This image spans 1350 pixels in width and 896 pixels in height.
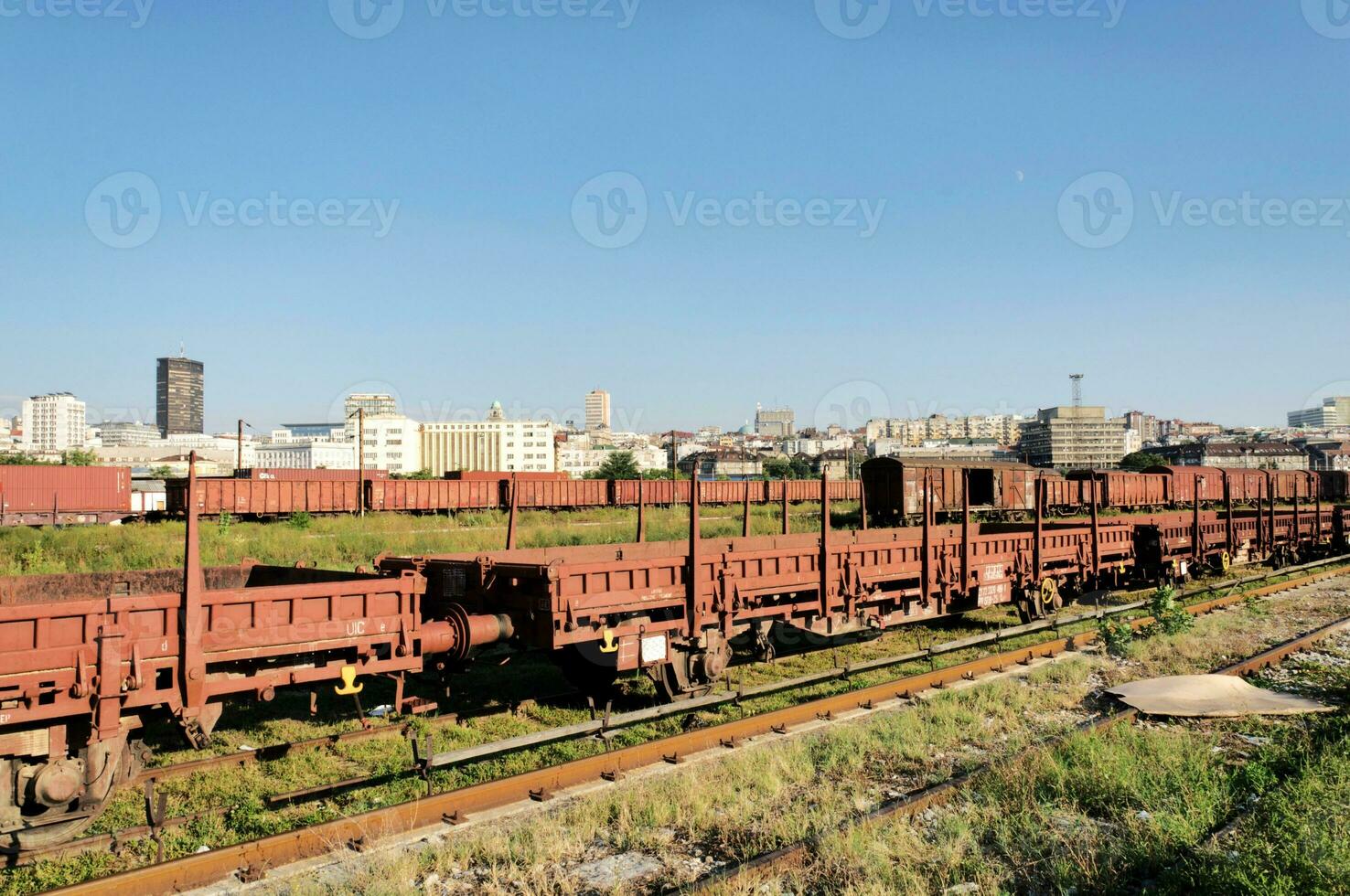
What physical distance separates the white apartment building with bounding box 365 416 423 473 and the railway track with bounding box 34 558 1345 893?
150 metres

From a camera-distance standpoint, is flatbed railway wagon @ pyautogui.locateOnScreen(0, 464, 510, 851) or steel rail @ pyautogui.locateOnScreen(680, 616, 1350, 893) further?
flatbed railway wagon @ pyautogui.locateOnScreen(0, 464, 510, 851)

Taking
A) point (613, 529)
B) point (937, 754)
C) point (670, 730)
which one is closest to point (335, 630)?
point (670, 730)

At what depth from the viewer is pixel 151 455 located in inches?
6560

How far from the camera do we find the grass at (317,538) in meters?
23.4

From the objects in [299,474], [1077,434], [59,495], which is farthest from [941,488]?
[1077,434]

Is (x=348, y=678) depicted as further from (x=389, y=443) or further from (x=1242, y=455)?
(x=1242, y=455)

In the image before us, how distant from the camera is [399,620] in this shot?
8562mm

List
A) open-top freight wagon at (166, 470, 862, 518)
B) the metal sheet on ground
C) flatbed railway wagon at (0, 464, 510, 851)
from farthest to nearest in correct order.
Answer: open-top freight wagon at (166, 470, 862, 518) < the metal sheet on ground < flatbed railway wagon at (0, 464, 510, 851)

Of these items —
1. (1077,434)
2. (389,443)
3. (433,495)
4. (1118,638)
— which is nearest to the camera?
(1118,638)

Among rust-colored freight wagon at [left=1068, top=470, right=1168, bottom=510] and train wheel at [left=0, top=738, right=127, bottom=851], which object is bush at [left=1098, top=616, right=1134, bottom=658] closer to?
train wheel at [left=0, top=738, right=127, bottom=851]

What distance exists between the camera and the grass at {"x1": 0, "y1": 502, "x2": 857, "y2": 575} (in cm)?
2341

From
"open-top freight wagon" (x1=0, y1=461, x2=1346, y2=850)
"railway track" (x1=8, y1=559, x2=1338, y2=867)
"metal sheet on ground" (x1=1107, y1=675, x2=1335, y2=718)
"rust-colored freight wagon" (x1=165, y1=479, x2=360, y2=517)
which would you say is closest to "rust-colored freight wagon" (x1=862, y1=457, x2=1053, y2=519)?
"open-top freight wagon" (x1=0, y1=461, x2=1346, y2=850)

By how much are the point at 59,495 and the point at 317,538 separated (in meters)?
15.6

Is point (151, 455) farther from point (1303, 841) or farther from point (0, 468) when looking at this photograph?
point (1303, 841)
